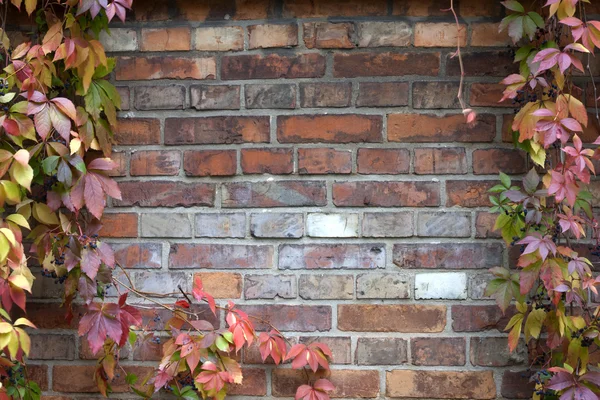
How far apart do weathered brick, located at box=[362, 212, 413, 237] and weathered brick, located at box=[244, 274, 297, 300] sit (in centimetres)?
25

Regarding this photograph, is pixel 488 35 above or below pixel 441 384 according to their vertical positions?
above

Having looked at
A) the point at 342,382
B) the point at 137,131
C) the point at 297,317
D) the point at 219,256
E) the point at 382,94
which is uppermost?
the point at 382,94

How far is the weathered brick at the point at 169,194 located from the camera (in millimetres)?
1907

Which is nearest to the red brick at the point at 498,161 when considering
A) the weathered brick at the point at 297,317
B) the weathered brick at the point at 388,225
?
the weathered brick at the point at 388,225

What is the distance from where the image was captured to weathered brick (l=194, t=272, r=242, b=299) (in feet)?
6.23

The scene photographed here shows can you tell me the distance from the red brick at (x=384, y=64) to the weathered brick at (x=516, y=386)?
850 millimetres

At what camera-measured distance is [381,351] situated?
6.13ft

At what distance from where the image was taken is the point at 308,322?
1.88 metres

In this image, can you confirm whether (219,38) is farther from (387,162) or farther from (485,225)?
(485,225)

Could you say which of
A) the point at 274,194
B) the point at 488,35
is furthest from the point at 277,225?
the point at 488,35

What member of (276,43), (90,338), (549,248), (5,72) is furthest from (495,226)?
(5,72)

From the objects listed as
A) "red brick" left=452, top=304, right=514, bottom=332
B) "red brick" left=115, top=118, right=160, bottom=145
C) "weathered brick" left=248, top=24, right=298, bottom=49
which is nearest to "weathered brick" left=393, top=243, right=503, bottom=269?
"red brick" left=452, top=304, right=514, bottom=332

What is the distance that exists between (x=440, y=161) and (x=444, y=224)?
0.57 ft

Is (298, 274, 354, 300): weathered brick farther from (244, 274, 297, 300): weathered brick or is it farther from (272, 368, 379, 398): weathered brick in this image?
(272, 368, 379, 398): weathered brick
